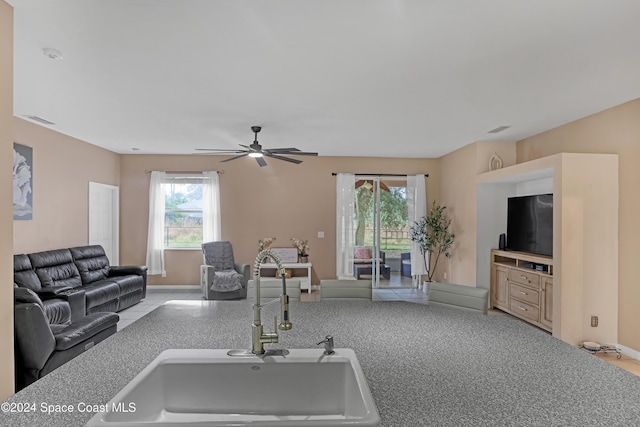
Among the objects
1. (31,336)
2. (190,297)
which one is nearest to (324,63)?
(31,336)

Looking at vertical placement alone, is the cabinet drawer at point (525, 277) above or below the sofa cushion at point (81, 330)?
above

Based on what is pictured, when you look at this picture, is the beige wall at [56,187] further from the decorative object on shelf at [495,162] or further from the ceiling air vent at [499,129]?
the decorative object on shelf at [495,162]

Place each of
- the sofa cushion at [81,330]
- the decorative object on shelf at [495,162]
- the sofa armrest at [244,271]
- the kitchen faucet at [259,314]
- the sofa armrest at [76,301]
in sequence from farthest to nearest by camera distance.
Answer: the sofa armrest at [244,271] → the decorative object on shelf at [495,162] → the sofa armrest at [76,301] → the sofa cushion at [81,330] → the kitchen faucet at [259,314]

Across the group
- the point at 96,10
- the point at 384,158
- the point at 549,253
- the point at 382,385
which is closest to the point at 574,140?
the point at 549,253

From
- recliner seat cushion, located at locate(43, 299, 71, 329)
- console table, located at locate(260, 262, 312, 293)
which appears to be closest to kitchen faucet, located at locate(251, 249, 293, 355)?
recliner seat cushion, located at locate(43, 299, 71, 329)

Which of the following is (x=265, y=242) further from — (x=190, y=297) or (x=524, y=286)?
(x=524, y=286)

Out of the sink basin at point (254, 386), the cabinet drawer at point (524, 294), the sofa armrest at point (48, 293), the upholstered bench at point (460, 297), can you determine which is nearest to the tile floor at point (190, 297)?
the cabinet drawer at point (524, 294)

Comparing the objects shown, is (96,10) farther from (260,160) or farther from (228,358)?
(260,160)

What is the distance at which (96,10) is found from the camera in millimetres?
2023

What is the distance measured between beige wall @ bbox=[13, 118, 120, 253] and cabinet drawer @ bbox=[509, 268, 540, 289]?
6529mm

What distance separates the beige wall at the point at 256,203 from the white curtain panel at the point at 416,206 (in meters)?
0.29

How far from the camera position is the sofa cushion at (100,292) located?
4.27m

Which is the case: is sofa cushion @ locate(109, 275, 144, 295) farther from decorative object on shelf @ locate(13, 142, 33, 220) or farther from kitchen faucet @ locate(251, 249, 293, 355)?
kitchen faucet @ locate(251, 249, 293, 355)

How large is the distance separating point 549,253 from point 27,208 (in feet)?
22.1
